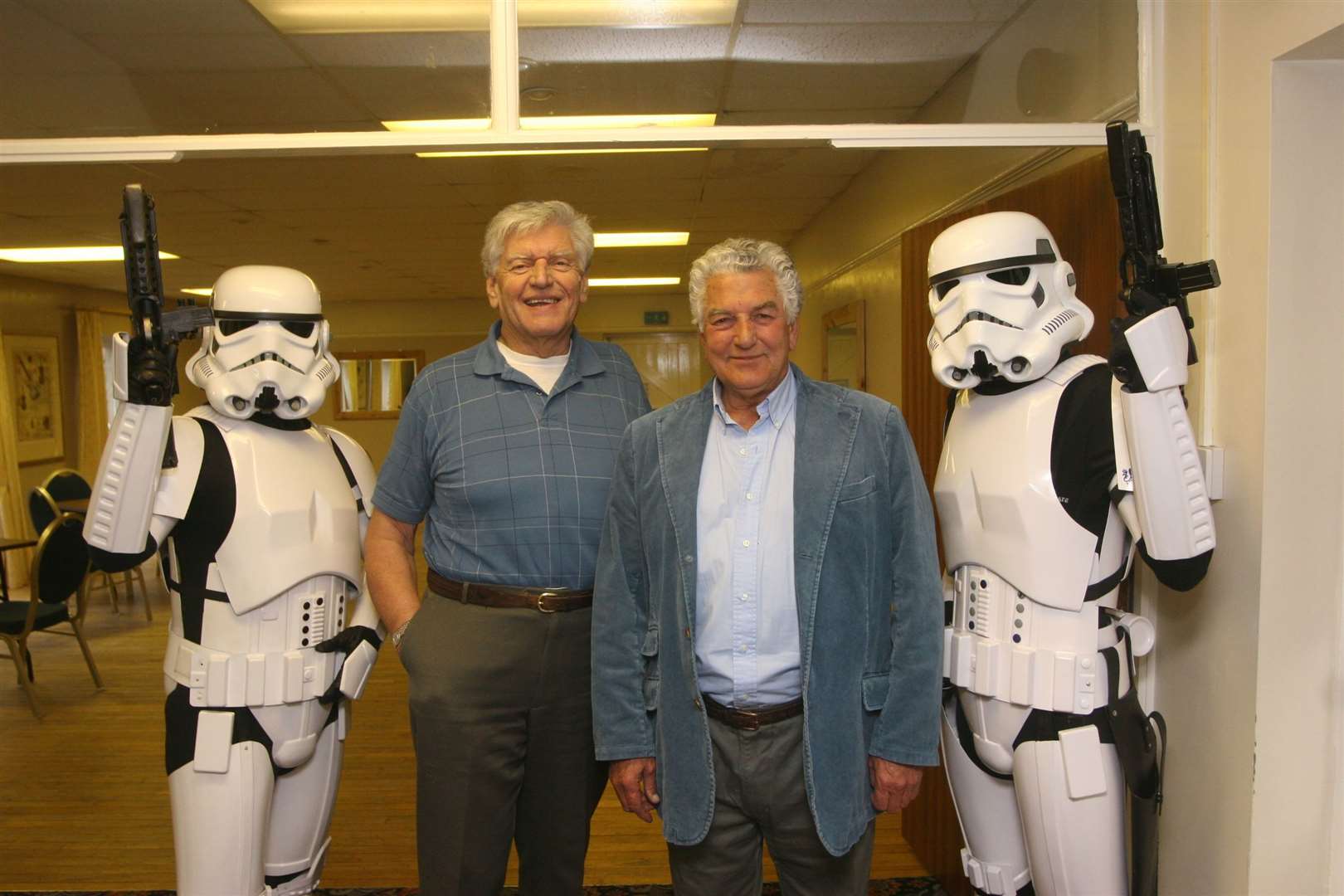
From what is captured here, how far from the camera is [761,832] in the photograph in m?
1.75

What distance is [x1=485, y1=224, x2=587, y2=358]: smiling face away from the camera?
78.2 inches

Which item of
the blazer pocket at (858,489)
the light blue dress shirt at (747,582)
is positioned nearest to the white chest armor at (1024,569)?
the blazer pocket at (858,489)

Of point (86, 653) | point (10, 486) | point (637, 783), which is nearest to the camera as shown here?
point (637, 783)

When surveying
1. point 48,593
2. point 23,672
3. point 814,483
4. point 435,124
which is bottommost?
point 23,672

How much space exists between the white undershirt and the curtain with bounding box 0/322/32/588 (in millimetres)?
7329

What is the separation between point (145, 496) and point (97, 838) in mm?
2068

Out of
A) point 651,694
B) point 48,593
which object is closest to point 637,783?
point 651,694

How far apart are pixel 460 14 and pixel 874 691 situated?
68.0 inches

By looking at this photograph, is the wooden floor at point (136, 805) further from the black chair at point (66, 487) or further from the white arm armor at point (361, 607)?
the black chair at point (66, 487)

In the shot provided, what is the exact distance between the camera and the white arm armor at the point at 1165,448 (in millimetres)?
1684

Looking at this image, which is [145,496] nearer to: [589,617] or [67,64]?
[589,617]

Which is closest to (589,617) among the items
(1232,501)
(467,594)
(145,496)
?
(467,594)

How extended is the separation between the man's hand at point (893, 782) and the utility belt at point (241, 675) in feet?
3.95

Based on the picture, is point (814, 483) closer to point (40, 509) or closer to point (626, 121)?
point (626, 121)
